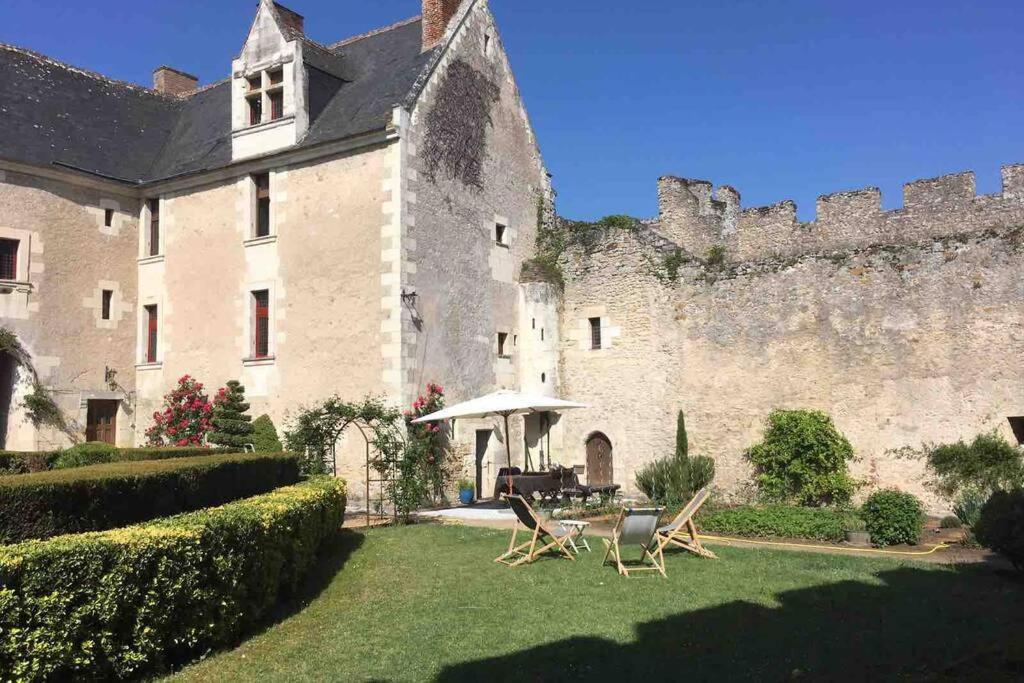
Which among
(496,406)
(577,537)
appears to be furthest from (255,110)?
(577,537)

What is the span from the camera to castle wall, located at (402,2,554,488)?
16.6m

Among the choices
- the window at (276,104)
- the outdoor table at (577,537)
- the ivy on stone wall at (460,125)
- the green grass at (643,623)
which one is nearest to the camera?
the green grass at (643,623)

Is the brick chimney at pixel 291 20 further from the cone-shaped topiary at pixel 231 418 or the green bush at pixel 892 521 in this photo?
the green bush at pixel 892 521

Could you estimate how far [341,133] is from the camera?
55.7ft

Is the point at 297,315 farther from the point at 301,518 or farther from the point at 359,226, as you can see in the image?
the point at 301,518

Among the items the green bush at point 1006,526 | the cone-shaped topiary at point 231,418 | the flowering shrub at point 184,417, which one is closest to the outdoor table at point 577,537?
the green bush at point 1006,526

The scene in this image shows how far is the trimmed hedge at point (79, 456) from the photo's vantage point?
12297 mm

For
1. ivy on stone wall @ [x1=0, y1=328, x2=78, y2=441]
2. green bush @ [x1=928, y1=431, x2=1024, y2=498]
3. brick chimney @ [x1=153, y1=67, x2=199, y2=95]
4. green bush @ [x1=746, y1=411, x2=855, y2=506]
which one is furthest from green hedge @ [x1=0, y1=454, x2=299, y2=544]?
brick chimney @ [x1=153, y1=67, x2=199, y2=95]

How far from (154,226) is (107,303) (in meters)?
2.19

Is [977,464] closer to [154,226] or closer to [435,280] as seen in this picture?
[435,280]

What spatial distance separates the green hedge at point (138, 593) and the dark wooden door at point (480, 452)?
9.58m

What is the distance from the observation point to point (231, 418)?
17.7 metres

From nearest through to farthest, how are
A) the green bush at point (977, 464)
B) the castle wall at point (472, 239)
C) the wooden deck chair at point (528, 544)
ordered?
the wooden deck chair at point (528, 544)
the green bush at point (977, 464)
the castle wall at point (472, 239)

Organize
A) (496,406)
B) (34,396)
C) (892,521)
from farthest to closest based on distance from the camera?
(34,396) < (496,406) < (892,521)
